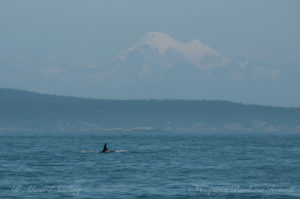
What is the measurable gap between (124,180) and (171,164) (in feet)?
59.3

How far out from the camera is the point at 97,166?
246ft

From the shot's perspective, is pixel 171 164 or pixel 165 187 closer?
→ pixel 165 187

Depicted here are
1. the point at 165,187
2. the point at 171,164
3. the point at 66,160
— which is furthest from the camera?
the point at 66,160

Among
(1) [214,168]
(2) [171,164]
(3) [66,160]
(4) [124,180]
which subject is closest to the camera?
(4) [124,180]

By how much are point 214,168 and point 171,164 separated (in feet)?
20.6

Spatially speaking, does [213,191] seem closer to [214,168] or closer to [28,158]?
[214,168]

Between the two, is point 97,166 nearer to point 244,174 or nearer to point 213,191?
point 244,174

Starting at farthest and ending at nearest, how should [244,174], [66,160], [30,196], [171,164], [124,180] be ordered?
[66,160] → [171,164] → [244,174] → [124,180] → [30,196]

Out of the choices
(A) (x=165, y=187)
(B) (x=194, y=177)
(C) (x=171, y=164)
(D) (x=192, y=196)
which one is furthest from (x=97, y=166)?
(D) (x=192, y=196)

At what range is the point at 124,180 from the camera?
6031 centimetres

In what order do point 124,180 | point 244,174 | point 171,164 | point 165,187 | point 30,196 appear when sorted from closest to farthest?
1. point 30,196
2. point 165,187
3. point 124,180
4. point 244,174
5. point 171,164

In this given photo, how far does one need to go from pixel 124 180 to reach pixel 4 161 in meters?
24.9

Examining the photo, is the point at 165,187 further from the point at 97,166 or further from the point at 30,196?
the point at 97,166

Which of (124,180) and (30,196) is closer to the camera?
(30,196)
